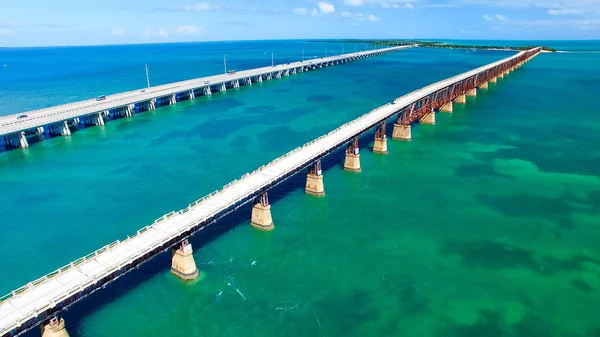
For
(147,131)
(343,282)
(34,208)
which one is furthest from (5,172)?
(343,282)

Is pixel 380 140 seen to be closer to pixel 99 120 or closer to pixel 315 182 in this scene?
pixel 315 182

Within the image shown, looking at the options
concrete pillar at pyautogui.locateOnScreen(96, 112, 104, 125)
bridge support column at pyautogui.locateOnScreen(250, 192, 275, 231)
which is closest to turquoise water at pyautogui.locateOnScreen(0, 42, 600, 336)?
bridge support column at pyautogui.locateOnScreen(250, 192, 275, 231)

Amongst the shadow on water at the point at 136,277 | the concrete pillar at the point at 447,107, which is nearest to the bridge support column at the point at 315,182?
the shadow on water at the point at 136,277

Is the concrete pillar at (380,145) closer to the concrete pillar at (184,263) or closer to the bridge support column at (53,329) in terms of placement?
the concrete pillar at (184,263)

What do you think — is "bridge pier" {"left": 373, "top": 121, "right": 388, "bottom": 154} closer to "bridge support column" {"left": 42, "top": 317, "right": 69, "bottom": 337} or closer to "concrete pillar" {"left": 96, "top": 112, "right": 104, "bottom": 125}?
"bridge support column" {"left": 42, "top": 317, "right": 69, "bottom": 337}

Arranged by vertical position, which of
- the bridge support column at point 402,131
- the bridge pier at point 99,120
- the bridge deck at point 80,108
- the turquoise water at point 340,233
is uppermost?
the bridge deck at point 80,108

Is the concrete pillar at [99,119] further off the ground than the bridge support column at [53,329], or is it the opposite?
the bridge support column at [53,329]

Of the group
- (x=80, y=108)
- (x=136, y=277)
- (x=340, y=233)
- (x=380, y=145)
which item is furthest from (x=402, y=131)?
(x=80, y=108)

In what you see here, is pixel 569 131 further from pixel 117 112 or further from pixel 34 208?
pixel 117 112
